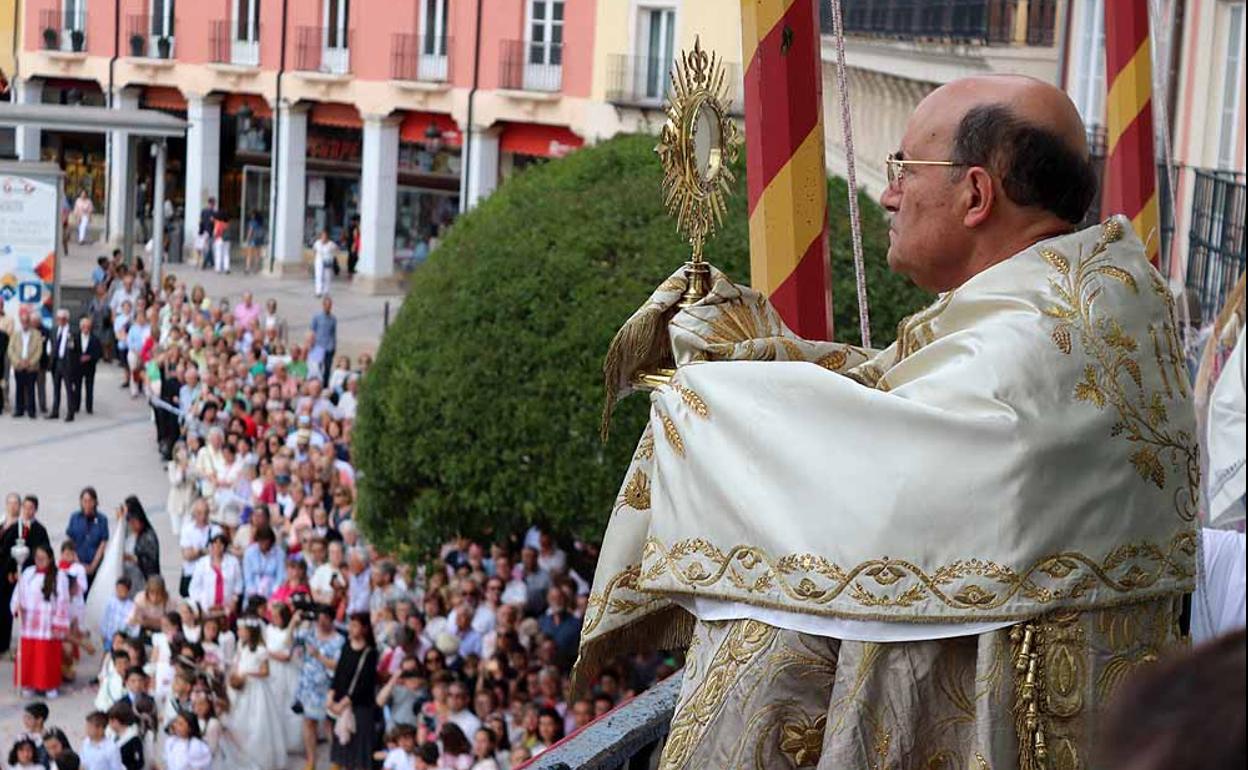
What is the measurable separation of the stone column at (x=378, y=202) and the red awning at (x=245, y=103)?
4.34ft

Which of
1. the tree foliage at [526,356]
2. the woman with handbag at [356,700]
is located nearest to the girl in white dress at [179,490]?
the tree foliage at [526,356]

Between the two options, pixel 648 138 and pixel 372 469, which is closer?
pixel 372 469

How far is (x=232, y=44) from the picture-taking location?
22.9 m

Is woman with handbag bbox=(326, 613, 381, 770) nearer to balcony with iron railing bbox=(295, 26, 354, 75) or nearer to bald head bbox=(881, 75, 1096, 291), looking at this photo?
bald head bbox=(881, 75, 1096, 291)

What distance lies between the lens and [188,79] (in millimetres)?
24125

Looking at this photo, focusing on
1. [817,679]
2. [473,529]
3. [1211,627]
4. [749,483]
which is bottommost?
[473,529]

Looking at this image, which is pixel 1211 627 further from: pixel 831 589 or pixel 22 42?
pixel 22 42

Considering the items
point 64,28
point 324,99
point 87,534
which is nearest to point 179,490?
point 87,534

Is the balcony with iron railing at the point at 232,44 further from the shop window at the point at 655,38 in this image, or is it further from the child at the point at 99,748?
the child at the point at 99,748

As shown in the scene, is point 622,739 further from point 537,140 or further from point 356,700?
point 537,140

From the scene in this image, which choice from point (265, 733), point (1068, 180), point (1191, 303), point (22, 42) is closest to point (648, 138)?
point (265, 733)

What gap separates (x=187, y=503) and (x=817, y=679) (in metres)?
14.0

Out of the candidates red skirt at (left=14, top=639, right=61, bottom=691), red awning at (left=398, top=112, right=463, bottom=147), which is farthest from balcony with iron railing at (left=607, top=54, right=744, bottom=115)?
red skirt at (left=14, top=639, right=61, bottom=691)

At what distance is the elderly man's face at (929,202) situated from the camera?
7.88 ft
